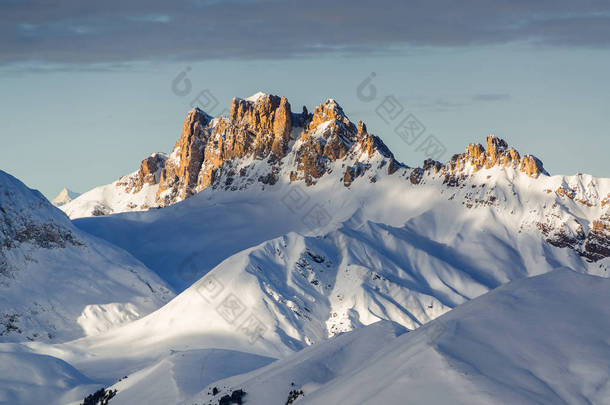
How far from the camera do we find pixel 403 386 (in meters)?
55.3

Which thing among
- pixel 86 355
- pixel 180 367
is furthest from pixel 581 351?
pixel 86 355

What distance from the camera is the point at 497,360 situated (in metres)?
59.4

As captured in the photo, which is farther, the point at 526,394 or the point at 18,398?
the point at 18,398

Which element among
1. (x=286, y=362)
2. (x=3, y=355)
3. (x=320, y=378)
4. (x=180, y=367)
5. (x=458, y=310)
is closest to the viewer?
(x=458, y=310)

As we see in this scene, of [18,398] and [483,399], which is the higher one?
[483,399]

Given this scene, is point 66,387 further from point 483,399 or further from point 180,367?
point 483,399

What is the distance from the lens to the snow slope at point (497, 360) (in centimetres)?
5491

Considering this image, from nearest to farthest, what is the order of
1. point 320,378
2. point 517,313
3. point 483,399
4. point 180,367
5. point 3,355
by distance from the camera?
1. point 483,399
2. point 517,313
3. point 320,378
4. point 180,367
5. point 3,355

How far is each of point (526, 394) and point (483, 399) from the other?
336 centimetres

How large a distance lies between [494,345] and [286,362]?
28.8 m

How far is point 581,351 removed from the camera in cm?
6147

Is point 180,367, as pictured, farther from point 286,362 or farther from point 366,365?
point 366,365

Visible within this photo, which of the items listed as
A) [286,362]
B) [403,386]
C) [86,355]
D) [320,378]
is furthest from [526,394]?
[86,355]

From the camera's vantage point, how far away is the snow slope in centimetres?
5491
